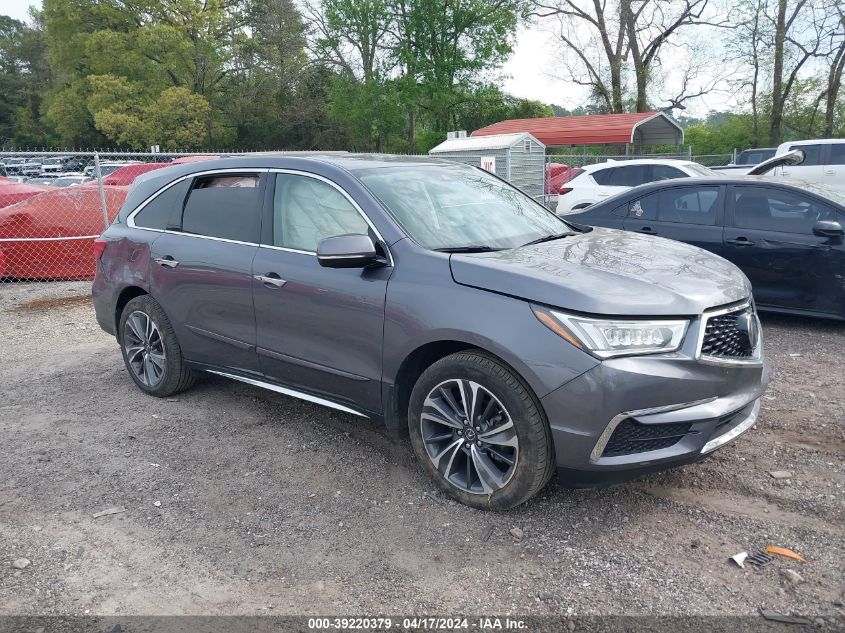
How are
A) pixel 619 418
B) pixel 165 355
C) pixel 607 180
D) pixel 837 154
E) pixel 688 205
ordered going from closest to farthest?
pixel 619 418 < pixel 165 355 < pixel 688 205 < pixel 607 180 < pixel 837 154

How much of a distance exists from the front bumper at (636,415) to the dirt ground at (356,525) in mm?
379

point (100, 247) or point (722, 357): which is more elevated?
point (100, 247)

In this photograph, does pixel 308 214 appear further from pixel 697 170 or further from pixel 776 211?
pixel 697 170

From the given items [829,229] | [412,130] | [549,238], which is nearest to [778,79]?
[412,130]

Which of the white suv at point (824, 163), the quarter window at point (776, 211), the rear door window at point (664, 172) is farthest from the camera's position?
the white suv at point (824, 163)

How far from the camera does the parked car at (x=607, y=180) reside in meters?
13.0

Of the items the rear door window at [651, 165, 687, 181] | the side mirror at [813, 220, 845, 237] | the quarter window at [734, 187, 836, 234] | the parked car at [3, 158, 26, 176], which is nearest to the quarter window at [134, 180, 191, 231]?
the quarter window at [734, 187, 836, 234]

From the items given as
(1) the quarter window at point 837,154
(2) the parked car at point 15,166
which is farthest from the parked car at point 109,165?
(1) the quarter window at point 837,154

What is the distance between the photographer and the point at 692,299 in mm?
3193

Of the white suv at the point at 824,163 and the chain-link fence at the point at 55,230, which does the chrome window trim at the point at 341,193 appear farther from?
the white suv at the point at 824,163

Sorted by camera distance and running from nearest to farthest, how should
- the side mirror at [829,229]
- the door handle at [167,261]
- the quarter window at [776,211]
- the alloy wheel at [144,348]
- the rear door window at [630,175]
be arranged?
the door handle at [167,261] < the alloy wheel at [144,348] < the side mirror at [829,229] < the quarter window at [776,211] < the rear door window at [630,175]

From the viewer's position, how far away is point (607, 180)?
1353 centimetres

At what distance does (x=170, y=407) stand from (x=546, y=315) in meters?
3.15

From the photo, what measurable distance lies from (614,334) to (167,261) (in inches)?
126
